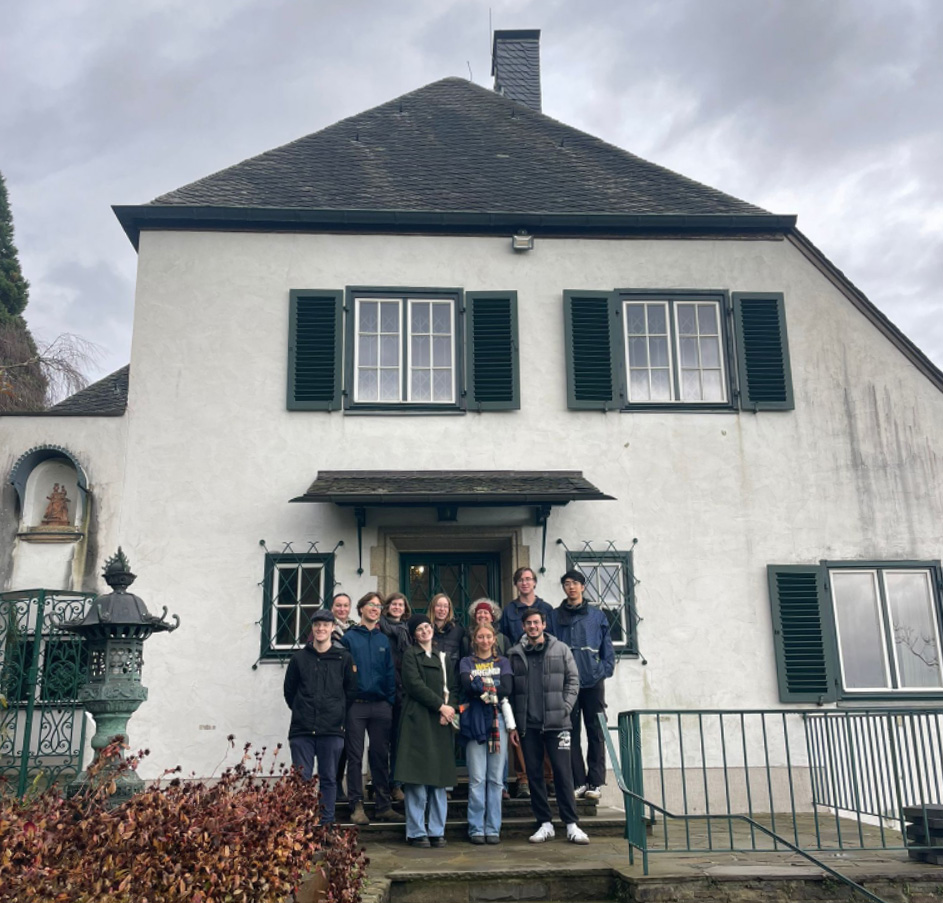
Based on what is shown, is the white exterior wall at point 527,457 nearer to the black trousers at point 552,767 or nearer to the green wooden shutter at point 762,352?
the green wooden shutter at point 762,352

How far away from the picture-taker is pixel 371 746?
8742 mm

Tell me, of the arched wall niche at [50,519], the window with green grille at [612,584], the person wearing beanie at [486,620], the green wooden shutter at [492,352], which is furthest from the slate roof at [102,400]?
the window with green grille at [612,584]

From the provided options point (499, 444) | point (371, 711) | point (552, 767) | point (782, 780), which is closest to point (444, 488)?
point (499, 444)

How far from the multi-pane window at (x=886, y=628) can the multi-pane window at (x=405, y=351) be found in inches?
187

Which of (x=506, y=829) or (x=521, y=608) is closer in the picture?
(x=506, y=829)

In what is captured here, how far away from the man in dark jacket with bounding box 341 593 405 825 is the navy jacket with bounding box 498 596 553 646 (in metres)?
1.09

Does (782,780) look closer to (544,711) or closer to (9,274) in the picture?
(544,711)

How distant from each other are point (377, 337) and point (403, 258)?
3.21ft

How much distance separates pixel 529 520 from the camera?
36.4ft

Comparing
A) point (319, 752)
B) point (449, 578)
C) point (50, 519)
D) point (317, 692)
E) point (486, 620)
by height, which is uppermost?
point (50, 519)

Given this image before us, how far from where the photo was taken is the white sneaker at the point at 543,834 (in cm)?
812

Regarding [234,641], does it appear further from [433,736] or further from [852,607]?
[852,607]

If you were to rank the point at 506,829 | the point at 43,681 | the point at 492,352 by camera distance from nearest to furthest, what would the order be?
the point at 506,829
the point at 43,681
the point at 492,352

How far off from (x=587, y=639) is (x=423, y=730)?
68.2 inches
